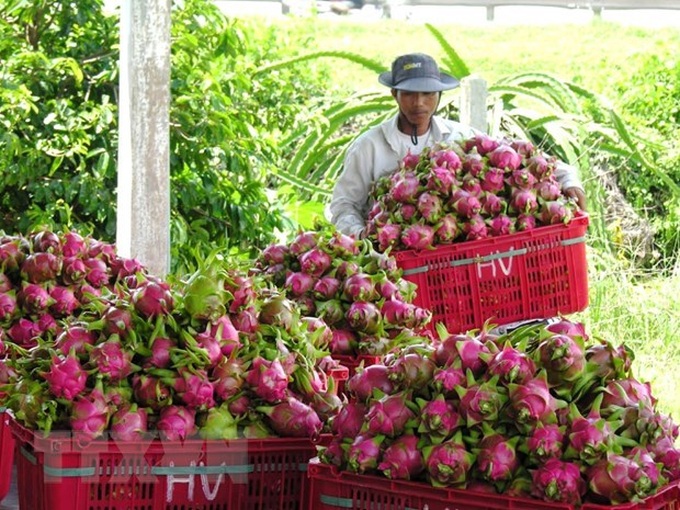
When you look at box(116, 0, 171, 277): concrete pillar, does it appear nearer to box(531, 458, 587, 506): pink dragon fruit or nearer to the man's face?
the man's face

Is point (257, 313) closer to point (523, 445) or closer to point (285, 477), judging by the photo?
point (285, 477)

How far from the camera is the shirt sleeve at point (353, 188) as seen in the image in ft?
14.4

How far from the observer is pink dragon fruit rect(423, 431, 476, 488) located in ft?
6.24

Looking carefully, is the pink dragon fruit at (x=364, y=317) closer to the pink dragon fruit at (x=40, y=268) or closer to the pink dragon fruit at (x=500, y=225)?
the pink dragon fruit at (x=40, y=268)

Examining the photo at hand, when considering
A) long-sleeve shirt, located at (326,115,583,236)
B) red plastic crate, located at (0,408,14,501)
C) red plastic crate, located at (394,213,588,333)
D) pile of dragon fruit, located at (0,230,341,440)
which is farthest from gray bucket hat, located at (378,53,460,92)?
red plastic crate, located at (0,408,14,501)

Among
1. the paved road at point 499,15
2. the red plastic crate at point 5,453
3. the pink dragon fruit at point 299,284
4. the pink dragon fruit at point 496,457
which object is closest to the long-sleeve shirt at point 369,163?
the pink dragon fruit at point 299,284

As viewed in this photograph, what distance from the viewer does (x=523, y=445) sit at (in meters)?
1.92

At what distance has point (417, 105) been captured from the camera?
4.59m

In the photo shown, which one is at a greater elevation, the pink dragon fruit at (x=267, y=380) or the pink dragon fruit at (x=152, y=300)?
the pink dragon fruit at (x=152, y=300)

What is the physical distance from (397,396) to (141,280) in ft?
1.93

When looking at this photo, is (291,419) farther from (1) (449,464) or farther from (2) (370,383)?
(1) (449,464)

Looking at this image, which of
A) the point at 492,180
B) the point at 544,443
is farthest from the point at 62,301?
the point at 492,180

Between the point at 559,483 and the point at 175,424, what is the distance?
2.18 ft

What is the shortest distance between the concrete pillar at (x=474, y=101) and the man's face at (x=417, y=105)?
5.46 ft
